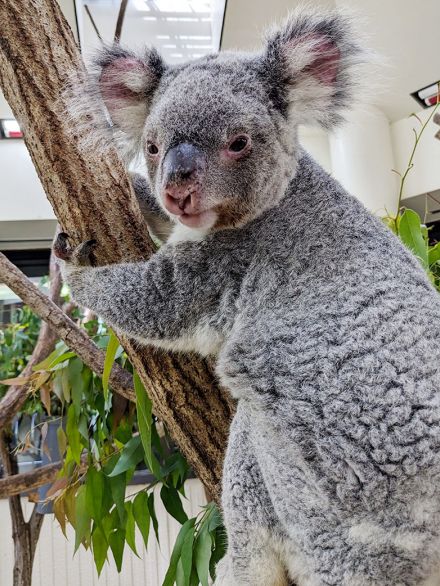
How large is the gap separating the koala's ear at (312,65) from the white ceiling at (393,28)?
1669 millimetres

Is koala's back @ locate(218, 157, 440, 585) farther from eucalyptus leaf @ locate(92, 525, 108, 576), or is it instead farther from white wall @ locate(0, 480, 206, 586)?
white wall @ locate(0, 480, 206, 586)

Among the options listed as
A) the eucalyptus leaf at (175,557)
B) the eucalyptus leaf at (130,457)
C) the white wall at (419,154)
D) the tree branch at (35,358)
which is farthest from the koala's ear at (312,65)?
the white wall at (419,154)

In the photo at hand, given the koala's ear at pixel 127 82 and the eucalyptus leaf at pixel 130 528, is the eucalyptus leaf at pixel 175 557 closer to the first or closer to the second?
the eucalyptus leaf at pixel 130 528

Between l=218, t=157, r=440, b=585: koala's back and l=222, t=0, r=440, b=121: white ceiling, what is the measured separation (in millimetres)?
1974

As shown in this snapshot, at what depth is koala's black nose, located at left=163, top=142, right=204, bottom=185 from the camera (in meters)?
1.17

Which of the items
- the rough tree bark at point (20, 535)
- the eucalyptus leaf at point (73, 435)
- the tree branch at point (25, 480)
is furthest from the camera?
the rough tree bark at point (20, 535)

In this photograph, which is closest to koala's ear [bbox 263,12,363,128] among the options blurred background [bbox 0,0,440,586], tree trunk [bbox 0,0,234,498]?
tree trunk [bbox 0,0,234,498]

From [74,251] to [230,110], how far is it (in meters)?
0.47

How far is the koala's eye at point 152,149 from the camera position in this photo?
1.33 meters

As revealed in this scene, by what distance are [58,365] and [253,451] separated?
3.16ft

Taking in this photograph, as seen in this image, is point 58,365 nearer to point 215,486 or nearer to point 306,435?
point 215,486

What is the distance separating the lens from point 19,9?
138 cm

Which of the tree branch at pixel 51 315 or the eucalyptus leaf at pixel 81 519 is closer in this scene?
the tree branch at pixel 51 315

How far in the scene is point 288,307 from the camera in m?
1.28
